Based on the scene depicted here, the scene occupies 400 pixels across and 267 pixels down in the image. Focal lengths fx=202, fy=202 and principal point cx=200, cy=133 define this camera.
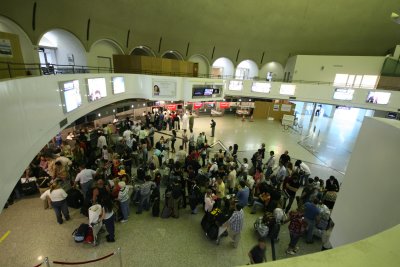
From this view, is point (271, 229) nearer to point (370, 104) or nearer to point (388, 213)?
point (388, 213)

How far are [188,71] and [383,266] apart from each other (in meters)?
15.7

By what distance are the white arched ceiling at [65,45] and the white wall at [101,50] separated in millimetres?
465

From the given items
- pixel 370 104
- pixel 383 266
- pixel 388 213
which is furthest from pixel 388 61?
pixel 383 266

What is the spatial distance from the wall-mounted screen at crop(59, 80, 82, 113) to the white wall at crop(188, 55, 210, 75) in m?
15.2

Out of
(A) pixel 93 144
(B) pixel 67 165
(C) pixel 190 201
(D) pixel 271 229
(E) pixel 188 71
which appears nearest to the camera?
(D) pixel 271 229

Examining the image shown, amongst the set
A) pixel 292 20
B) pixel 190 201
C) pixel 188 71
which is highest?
pixel 292 20

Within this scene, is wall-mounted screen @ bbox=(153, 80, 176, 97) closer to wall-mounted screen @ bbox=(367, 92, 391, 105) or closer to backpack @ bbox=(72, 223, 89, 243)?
backpack @ bbox=(72, 223, 89, 243)

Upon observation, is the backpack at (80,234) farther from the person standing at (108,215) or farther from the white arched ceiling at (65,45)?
the white arched ceiling at (65,45)

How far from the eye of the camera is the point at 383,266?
45.1 inches

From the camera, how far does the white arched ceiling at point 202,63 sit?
68.5ft

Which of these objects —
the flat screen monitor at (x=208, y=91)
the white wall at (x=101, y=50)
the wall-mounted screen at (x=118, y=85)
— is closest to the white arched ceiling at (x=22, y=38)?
the white wall at (x=101, y=50)

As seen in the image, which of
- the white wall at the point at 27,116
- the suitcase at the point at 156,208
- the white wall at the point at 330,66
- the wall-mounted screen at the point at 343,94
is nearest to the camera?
the white wall at the point at 27,116

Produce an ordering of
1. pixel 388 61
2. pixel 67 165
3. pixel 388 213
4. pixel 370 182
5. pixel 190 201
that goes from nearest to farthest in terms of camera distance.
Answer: pixel 388 213 < pixel 370 182 < pixel 190 201 < pixel 67 165 < pixel 388 61

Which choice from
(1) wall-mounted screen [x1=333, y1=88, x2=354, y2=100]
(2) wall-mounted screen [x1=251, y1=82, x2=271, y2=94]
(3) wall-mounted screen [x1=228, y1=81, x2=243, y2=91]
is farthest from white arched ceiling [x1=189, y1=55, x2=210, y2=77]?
(1) wall-mounted screen [x1=333, y1=88, x2=354, y2=100]
